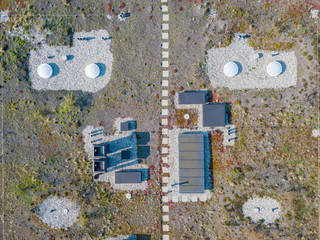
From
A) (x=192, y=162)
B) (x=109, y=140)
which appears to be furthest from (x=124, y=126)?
(x=192, y=162)

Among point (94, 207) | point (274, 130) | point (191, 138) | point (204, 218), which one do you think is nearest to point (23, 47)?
point (94, 207)

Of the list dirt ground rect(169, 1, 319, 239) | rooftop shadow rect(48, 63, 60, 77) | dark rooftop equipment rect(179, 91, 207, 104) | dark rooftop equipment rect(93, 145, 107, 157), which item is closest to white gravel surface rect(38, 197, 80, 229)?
dark rooftop equipment rect(93, 145, 107, 157)

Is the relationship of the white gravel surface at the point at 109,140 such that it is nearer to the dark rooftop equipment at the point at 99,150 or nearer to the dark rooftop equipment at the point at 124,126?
the dark rooftop equipment at the point at 124,126

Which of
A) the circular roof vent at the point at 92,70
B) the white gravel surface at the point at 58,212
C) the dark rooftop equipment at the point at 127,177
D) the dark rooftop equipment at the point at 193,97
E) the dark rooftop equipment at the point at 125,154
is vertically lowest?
the white gravel surface at the point at 58,212

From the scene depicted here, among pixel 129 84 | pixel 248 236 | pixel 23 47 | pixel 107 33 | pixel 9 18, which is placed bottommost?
pixel 248 236

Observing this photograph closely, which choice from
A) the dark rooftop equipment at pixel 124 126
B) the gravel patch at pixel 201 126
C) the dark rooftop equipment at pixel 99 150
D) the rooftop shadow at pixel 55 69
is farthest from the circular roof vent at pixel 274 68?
the rooftop shadow at pixel 55 69

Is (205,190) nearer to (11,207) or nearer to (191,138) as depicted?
(191,138)
